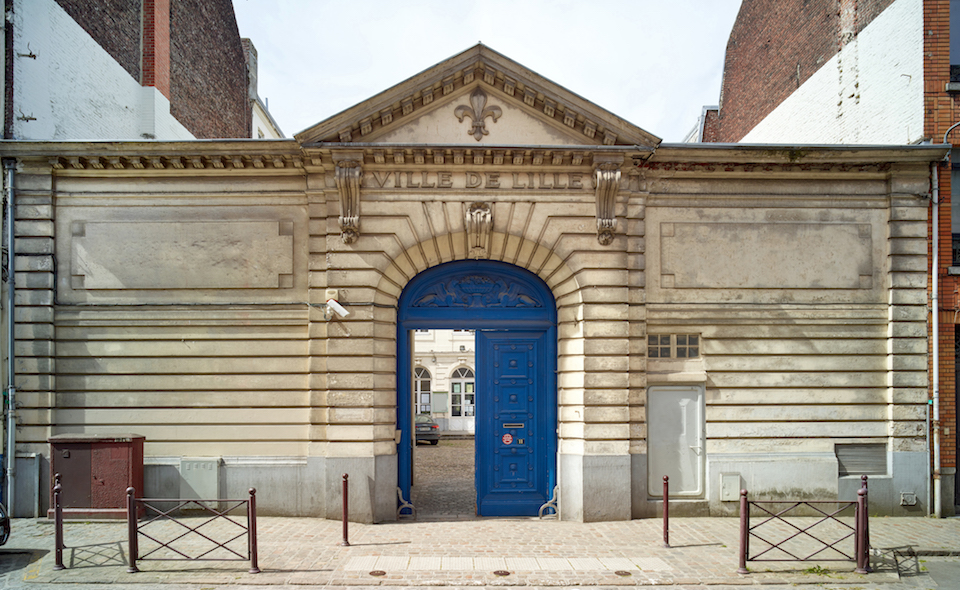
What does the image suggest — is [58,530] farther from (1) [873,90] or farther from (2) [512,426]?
(1) [873,90]

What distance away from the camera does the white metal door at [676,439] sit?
10742 mm

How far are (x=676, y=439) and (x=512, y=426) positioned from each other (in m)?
2.99

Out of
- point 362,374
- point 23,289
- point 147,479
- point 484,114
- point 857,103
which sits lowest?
point 147,479

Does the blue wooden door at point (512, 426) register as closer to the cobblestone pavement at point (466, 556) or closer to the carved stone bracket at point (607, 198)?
the cobblestone pavement at point (466, 556)

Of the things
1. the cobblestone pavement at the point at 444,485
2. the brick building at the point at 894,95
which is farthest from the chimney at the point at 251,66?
the brick building at the point at 894,95

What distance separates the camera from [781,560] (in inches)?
307

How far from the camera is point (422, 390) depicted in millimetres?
31250

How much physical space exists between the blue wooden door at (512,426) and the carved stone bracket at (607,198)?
2217 mm

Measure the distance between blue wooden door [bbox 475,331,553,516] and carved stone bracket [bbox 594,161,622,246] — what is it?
222 centimetres

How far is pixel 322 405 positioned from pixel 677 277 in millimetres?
6799

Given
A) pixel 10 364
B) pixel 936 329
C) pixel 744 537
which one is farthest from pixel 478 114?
pixel 10 364

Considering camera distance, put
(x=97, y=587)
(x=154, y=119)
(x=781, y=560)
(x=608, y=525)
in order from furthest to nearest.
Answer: (x=154, y=119), (x=608, y=525), (x=781, y=560), (x=97, y=587)

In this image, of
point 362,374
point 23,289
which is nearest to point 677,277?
point 362,374

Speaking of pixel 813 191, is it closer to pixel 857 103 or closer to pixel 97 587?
pixel 857 103
